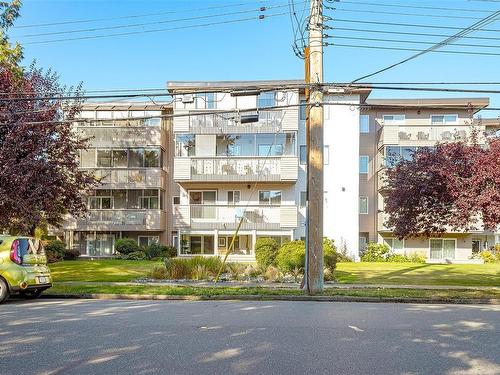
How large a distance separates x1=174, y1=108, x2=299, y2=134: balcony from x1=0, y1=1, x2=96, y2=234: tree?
1008 centimetres

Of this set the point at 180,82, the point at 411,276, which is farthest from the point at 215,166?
the point at 411,276

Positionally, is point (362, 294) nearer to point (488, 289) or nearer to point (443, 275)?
point (488, 289)

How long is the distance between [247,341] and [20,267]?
7504 millimetres

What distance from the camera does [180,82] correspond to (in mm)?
31609

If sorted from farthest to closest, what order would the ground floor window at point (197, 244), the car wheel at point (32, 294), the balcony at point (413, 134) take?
the balcony at point (413, 134)
the ground floor window at point (197, 244)
the car wheel at point (32, 294)

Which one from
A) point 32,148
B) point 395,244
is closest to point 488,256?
point 395,244

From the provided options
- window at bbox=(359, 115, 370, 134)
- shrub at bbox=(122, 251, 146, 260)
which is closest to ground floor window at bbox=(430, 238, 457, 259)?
window at bbox=(359, 115, 370, 134)

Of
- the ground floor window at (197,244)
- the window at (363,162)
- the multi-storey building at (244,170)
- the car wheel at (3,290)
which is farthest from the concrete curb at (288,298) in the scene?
the window at (363,162)

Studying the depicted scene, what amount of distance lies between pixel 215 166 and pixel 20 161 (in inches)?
566

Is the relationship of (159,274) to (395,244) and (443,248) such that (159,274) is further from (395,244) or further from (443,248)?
(443,248)

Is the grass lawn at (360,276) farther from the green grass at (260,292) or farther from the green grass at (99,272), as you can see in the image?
the green grass at (260,292)

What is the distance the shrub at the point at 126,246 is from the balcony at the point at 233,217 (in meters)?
3.57

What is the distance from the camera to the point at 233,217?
30.5 meters

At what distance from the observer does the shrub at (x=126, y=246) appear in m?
31.8
